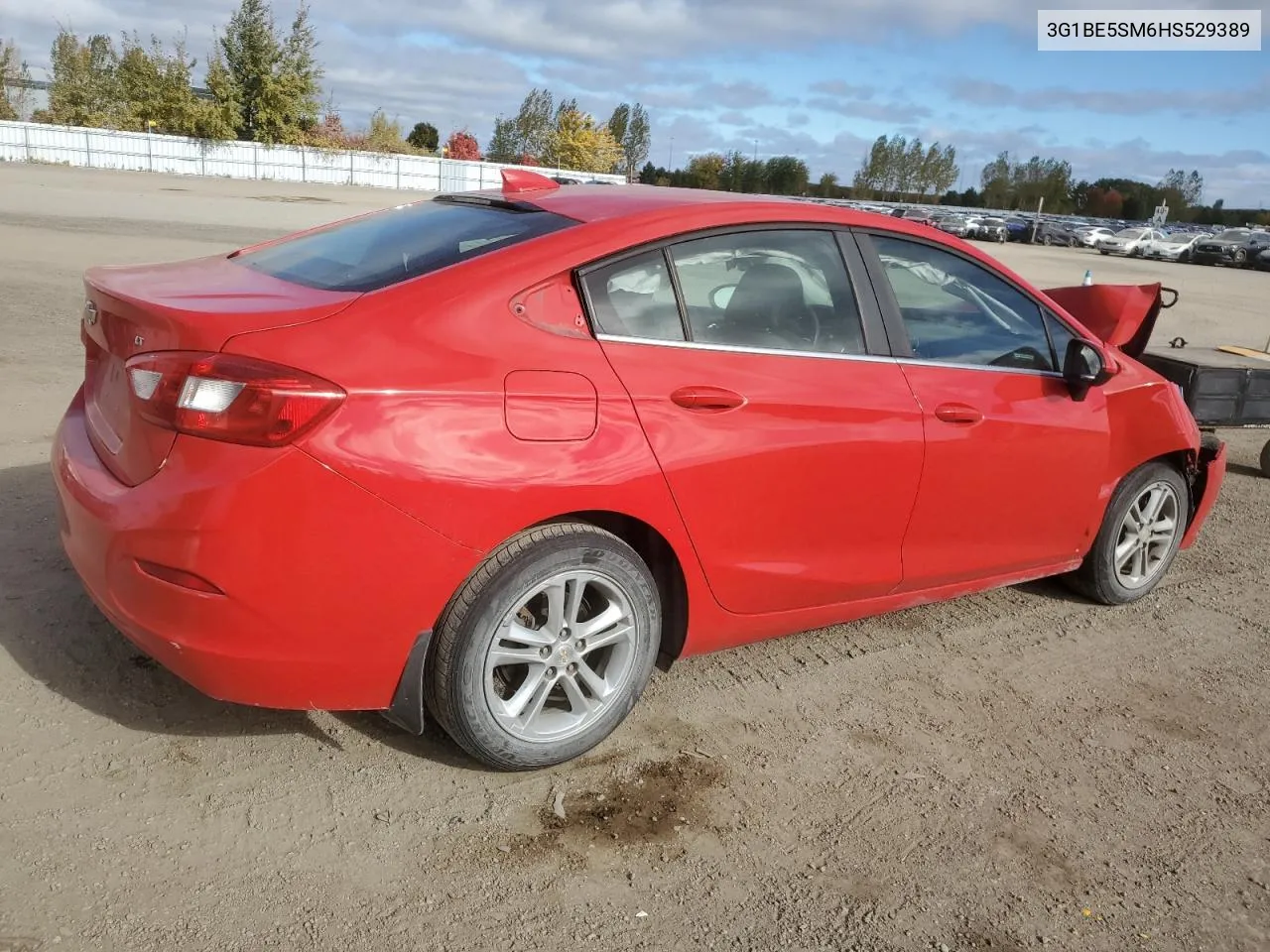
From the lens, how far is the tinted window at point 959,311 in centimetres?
382

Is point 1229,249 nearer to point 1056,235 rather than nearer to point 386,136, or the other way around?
point 1056,235

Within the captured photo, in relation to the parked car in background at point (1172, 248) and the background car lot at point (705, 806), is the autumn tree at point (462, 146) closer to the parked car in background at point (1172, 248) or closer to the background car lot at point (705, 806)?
the parked car in background at point (1172, 248)

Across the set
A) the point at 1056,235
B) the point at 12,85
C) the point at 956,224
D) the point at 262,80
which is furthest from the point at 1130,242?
the point at 12,85

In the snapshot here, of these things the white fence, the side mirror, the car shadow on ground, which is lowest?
the white fence

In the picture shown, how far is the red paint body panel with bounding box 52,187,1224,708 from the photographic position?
8.71 ft

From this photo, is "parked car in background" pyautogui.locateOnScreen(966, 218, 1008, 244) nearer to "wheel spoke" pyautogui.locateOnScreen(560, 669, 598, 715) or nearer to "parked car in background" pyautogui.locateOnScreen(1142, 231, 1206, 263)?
"parked car in background" pyautogui.locateOnScreen(1142, 231, 1206, 263)

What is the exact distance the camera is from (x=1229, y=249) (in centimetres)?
4644

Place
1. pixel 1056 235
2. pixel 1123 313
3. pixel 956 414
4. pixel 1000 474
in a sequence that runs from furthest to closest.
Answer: pixel 1056 235 < pixel 1123 313 < pixel 1000 474 < pixel 956 414

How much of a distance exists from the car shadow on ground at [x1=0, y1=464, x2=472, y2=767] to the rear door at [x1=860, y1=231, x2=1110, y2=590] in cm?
193

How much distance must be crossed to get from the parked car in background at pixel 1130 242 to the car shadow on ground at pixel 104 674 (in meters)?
54.3

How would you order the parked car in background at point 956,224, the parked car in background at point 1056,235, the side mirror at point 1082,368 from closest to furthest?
1. the side mirror at point 1082,368
2. the parked car in background at point 956,224
3. the parked car in background at point 1056,235

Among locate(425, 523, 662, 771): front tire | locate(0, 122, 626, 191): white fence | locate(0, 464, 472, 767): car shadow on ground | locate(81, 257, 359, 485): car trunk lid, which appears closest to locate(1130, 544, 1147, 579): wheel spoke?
locate(425, 523, 662, 771): front tire

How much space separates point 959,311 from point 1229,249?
1961 inches

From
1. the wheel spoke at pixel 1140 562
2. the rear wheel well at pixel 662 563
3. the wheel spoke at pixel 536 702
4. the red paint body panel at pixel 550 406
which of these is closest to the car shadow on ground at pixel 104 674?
the wheel spoke at pixel 536 702
